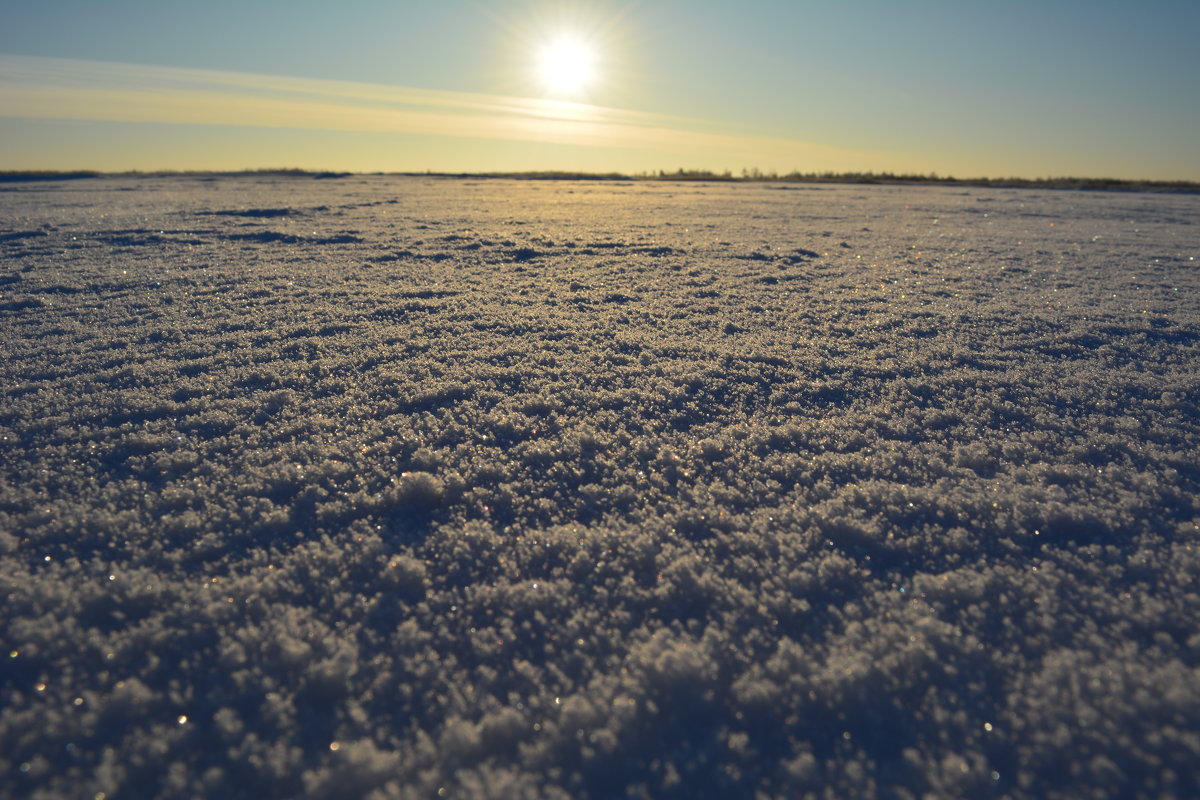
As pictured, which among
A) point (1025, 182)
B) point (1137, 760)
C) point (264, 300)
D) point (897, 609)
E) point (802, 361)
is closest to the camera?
point (1137, 760)

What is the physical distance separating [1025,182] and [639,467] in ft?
55.6

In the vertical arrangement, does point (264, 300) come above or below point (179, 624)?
above

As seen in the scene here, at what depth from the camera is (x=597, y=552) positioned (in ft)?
4.47

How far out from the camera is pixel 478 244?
5.40 metres

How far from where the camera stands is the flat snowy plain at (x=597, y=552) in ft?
3.04

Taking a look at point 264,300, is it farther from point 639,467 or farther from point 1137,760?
point 1137,760

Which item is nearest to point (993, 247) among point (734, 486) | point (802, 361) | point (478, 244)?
point (802, 361)

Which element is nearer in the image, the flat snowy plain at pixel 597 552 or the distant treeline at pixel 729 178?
the flat snowy plain at pixel 597 552

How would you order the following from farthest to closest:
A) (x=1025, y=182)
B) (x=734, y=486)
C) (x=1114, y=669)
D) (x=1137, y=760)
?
(x=1025, y=182), (x=734, y=486), (x=1114, y=669), (x=1137, y=760)

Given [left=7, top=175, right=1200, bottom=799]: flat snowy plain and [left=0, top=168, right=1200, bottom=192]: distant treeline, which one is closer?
[left=7, top=175, right=1200, bottom=799]: flat snowy plain

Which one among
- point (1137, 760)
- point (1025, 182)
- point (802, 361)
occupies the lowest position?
point (1137, 760)

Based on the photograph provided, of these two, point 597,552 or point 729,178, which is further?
point 729,178

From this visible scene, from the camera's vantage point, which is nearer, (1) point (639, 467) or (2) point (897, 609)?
(2) point (897, 609)

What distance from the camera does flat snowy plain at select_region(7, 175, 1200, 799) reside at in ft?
3.04
